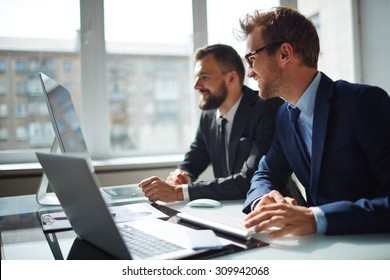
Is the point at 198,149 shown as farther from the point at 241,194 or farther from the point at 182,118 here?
the point at 182,118

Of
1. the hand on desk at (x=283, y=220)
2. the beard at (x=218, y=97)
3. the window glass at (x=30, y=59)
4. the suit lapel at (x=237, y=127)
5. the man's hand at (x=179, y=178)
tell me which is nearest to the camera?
the hand on desk at (x=283, y=220)

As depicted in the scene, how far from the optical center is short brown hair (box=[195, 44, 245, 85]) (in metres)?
1.98

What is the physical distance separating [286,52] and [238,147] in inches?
23.0

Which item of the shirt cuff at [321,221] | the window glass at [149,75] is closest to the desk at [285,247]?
the shirt cuff at [321,221]

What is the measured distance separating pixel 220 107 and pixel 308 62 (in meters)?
0.80

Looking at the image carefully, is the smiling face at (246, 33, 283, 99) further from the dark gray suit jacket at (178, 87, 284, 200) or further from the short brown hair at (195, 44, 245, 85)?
the short brown hair at (195, 44, 245, 85)

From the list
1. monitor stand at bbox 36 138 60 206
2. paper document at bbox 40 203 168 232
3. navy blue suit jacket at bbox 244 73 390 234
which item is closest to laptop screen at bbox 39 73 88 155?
monitor stand at bbox 36 138 60 206

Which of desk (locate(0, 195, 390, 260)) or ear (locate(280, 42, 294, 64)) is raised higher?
ear (locate(280, 42, 294, 64))

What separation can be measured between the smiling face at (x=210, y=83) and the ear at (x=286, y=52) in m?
0.74

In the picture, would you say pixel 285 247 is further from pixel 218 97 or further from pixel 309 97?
pixel 218 97

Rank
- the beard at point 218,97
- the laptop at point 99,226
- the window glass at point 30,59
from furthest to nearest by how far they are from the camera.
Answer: the window glass at point 30,59 → the beard at point 218,97 → the laptop at point 99,226

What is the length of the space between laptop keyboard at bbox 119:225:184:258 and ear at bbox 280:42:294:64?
80 centimetres

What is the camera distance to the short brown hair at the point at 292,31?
3.99ft

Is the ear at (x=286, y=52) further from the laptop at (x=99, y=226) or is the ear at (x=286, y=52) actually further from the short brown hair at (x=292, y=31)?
the laptop at (x=99, y=226)
